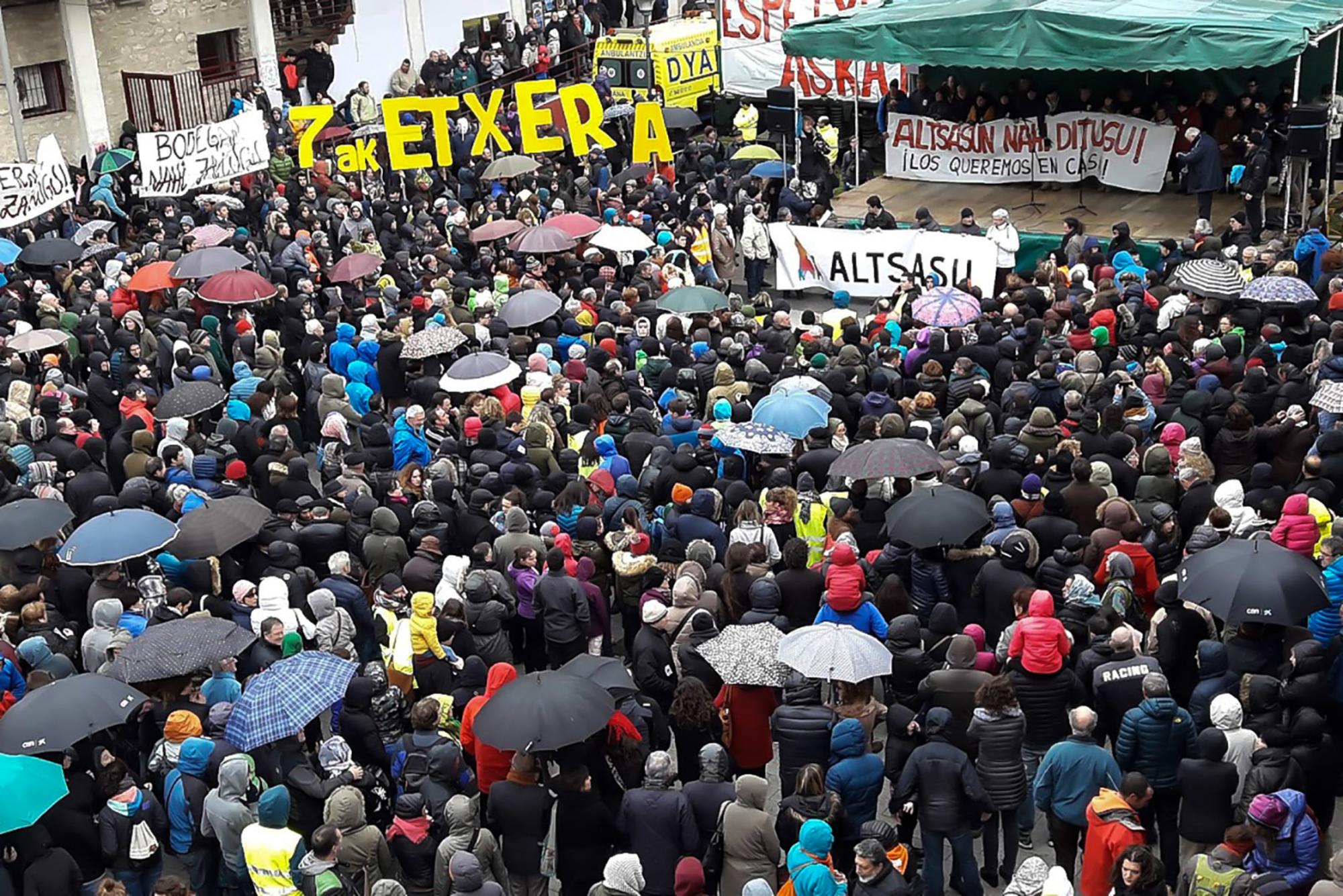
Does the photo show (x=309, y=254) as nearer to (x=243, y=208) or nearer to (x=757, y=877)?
(x=243, y=208)

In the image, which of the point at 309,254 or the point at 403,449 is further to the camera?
the point at 309,254

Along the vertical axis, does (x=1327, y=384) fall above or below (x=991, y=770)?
above

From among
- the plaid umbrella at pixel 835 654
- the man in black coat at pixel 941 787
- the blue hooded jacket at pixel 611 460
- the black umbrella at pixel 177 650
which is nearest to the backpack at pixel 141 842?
the black umbrella at pixel 177 650

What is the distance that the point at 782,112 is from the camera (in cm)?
2216

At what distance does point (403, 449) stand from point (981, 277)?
7.51 m

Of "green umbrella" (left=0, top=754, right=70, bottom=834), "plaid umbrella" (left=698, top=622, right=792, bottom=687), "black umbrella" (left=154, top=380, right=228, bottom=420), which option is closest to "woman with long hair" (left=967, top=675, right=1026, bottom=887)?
"plaid umbrella" (left=698, top=622, right=792, bottom=687)

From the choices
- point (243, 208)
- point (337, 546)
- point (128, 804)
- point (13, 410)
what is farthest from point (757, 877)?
point (243, 208)

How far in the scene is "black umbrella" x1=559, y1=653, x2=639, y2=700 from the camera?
9.11 metres

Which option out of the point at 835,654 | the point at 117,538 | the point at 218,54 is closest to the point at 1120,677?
the point at 835,654

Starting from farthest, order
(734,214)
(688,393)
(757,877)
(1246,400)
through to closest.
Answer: (734,214), (688,393), (1246,400), (757,877)

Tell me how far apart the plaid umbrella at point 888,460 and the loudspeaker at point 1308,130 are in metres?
9.31

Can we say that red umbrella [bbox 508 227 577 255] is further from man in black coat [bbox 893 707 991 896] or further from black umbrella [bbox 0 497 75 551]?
man in black coat [bbox 893 707 991 896]

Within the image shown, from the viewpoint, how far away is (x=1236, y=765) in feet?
27.3

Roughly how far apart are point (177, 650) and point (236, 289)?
783 cm
